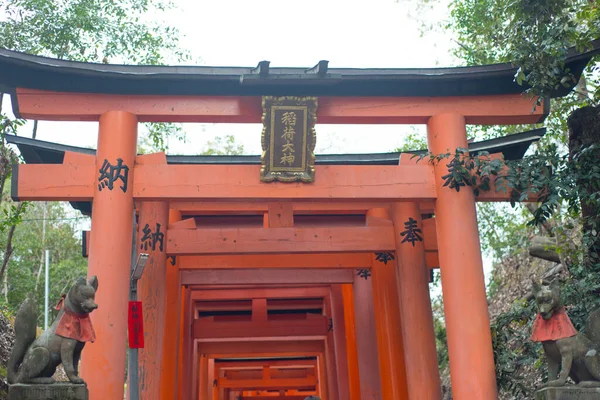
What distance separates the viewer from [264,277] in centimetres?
1288

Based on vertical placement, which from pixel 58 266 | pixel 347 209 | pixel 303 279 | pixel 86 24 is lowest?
pixel 303 279

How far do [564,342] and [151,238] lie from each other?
5838 millimetres

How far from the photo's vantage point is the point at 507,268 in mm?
18562

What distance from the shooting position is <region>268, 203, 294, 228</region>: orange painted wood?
1032 cm

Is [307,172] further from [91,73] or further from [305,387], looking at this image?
[305,387]

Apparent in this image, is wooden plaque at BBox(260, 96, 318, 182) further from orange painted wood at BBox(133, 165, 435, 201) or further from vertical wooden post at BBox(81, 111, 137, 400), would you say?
vertical wooden post at BBox(81, 111, 137, 400)

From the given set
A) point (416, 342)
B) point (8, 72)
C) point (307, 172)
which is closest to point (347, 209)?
point (416, 342)

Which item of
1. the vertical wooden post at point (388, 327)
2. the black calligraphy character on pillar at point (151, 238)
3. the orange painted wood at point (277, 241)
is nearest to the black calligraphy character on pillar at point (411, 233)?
the vertical wooden post at point (388, 327)

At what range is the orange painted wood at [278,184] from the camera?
812 centimetres

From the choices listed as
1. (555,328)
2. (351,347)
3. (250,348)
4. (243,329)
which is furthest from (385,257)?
(250,348)

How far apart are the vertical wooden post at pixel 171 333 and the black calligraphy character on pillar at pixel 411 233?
3.64 metres

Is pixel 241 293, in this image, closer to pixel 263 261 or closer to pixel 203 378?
pixel 263 261

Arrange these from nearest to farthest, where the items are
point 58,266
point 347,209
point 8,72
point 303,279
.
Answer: point 8,72
point 347,209
point 303,279
point 58,266

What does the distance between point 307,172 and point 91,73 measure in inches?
105
